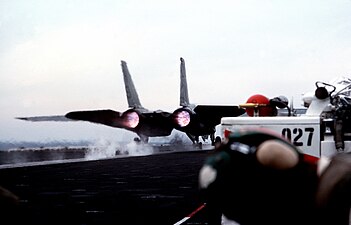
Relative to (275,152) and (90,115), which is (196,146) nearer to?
(90,115)

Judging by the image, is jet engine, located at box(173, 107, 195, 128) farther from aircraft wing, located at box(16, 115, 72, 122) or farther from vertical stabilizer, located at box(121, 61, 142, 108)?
aircraft wing, located at box(16, 115, 72, 122)

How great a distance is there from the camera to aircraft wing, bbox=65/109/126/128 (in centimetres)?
4428

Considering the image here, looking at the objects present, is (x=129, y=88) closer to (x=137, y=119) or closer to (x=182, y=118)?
(x=137, y=119)

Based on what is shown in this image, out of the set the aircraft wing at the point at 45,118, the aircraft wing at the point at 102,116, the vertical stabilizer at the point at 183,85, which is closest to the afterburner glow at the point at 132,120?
the aircraft wing at the point at 102,116

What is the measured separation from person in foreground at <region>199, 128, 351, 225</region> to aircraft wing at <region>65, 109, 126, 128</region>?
135ft

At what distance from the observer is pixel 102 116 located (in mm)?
45812

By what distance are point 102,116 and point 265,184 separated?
43868mm

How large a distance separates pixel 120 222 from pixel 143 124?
119ft

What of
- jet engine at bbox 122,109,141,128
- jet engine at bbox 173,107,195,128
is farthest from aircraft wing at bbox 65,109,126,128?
jet engine at bbox 173,107,195,128

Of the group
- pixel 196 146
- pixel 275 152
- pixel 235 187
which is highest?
pixel 275 152

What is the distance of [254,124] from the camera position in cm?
645

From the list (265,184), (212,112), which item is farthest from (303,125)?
(212,112)

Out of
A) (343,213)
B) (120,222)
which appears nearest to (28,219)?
(343,213)

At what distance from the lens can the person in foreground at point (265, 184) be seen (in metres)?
2.50
